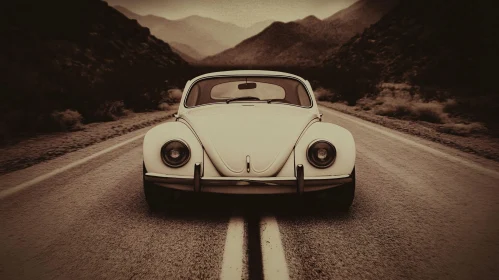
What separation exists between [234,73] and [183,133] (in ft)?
5.22

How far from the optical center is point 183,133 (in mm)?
3564

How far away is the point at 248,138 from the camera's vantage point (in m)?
3.42

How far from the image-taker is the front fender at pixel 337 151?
3355 millimetres

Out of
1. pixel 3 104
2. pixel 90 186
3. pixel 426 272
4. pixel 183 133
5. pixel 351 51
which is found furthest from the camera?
pixel 351 51

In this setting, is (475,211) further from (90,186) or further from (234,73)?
(90,186)

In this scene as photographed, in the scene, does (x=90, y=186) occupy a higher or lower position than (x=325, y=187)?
lower

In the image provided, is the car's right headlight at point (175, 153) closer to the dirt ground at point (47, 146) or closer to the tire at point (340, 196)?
the tire at point (340, 196)

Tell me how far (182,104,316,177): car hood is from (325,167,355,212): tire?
60cm

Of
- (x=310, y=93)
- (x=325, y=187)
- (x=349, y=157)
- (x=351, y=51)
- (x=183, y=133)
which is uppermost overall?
(x=351, y=51)

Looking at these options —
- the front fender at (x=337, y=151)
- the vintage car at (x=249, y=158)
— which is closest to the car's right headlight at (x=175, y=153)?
the vintage car at (x=249, y=158)

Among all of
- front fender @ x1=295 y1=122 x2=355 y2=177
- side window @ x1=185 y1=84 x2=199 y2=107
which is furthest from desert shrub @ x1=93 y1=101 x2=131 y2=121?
front fender @ x1=295 y1=122 x2=355 y2=177

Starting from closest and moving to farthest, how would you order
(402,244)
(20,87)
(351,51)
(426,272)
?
(426,272), (402,244), (20,87), (351,51)

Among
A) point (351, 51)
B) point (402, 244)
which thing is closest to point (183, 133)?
point (402, 244)

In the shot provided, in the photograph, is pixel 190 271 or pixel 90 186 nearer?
pixel 190 271
